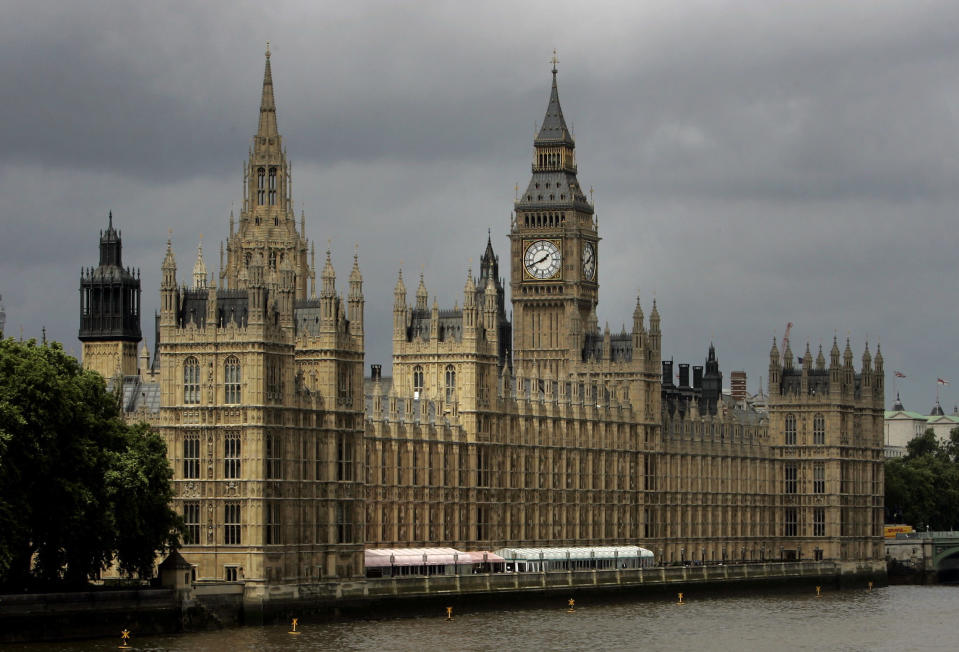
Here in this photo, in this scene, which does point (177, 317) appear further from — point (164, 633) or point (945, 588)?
point (945, 588)

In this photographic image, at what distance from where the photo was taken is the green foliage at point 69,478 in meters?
108

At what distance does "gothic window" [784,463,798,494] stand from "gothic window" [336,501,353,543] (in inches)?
2921

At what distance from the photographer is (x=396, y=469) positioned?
147m

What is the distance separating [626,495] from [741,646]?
182ft

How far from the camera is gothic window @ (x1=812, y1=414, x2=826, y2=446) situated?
195 m

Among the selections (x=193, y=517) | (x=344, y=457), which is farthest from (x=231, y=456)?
(x=344, y=457)

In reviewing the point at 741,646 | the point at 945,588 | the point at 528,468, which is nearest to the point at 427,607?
the point at 741,646

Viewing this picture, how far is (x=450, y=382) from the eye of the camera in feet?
507

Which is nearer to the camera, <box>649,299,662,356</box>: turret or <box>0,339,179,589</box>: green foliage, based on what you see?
<box>0,339,179,589</box>: green foliage

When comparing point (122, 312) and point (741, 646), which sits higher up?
point (122, 312)

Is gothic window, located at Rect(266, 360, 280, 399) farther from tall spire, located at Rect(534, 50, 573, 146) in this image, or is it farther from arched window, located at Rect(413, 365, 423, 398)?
tall spire, located at Rect(534, 50, 573, 146)

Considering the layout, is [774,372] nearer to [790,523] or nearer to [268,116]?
[790,523]

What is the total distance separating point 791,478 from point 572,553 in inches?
1722

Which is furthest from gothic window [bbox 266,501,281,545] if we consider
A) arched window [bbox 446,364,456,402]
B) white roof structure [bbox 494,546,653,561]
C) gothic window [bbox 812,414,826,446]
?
gothic window [bbox 812,414,826,446]
